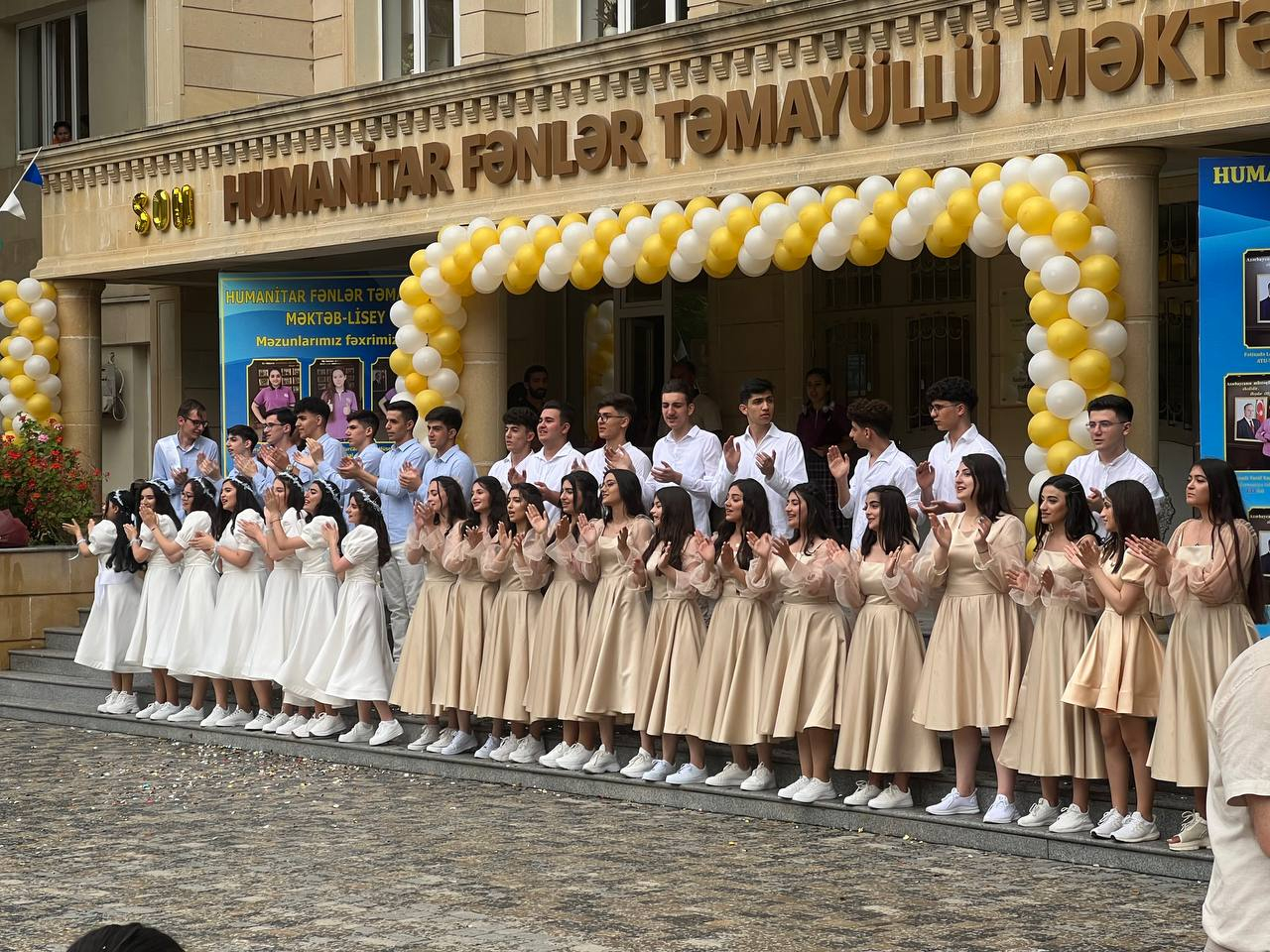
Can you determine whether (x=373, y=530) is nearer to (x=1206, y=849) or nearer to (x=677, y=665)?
(x=677, y=665)

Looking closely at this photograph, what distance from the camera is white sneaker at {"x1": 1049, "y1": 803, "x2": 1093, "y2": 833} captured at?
921cm

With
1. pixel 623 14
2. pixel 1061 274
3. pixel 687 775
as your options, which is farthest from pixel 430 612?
pixel 623 14

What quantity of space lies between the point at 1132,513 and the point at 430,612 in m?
4.74

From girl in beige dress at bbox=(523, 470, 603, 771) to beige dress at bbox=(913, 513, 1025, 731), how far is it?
7.78 feet

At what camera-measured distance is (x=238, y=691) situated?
539 inches

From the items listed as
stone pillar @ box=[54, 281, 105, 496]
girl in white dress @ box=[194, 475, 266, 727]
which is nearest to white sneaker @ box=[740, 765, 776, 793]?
girl in white dress @ box=[194, 475, 266, 727]

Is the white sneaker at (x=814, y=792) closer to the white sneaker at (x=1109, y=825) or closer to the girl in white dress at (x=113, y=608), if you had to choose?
the white sneaker at (x=1109, y=825)

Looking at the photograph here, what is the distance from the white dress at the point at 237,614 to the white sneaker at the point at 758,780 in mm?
4289

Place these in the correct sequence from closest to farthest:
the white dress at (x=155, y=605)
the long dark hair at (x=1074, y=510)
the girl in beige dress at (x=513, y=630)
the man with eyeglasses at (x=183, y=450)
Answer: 1. the long dark hair at (x=1074, y=510)
2. the girl in beige dress at (x=513, y=630)
3. the white dress at (x=155, y=605)
4. the man with eyeglasses at (x=183, y=450)

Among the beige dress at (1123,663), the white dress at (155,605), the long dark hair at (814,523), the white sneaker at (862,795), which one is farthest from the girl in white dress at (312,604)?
the beige dress at (1123,663)

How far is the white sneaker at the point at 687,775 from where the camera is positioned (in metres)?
10.8

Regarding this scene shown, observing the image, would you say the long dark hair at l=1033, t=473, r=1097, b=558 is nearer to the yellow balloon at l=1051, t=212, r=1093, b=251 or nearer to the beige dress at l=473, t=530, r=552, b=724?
the yellow balloon at l=1051, t=212, r=1093, b=251

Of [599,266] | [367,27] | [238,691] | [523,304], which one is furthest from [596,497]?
[367,27]

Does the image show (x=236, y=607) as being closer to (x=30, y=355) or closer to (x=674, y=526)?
(x=674, y=526)
